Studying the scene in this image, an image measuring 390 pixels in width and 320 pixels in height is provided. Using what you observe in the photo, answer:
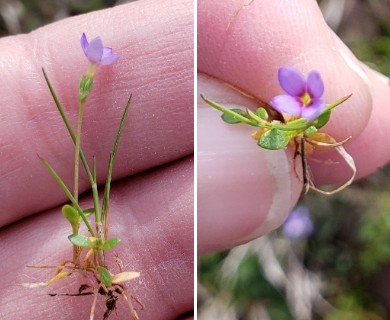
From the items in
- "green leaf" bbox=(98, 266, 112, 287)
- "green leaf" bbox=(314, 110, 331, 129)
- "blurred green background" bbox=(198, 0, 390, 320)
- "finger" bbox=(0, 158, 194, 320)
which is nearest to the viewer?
"green leaf" bbox=(314, 110, 331, 129)

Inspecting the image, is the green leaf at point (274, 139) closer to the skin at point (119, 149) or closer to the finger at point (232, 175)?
the finger at point (232, 175)

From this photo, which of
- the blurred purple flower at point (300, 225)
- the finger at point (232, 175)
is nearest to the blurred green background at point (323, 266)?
the blurred purple flower at point (300, 225)

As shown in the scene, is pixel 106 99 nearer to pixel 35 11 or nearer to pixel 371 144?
pixel 371 144

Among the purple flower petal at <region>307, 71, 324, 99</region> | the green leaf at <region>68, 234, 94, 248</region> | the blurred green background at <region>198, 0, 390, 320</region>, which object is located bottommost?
the blurred green background at <region>198, 0, 390, 320</region>

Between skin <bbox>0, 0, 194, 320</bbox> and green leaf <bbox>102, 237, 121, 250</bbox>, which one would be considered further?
skin <bbox>0, 0, 194, 320</bbox>

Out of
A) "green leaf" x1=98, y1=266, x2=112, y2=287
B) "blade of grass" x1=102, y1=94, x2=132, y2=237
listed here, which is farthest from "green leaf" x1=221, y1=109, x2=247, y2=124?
"green leaf" x1=98, y1=266, x2=112, y2=287

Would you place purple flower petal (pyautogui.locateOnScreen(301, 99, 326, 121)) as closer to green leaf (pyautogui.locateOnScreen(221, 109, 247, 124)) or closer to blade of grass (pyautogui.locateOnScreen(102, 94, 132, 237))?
green leaf (pyautogui.locateOnScreen(221, 109, 247, 124))

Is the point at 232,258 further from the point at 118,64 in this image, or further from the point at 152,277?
the point at 118,64

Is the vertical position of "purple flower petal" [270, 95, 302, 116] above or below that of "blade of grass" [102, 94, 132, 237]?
above

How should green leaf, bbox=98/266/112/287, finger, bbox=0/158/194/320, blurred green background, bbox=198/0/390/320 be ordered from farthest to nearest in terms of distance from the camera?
1. blurred green background, bbox=198/0/390/320
2. finger, bbox=0/158/194/320
3. green leaf, bbox=98/266/112/287

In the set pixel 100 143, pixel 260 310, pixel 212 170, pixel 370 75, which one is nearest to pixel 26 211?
pixel 100 143
